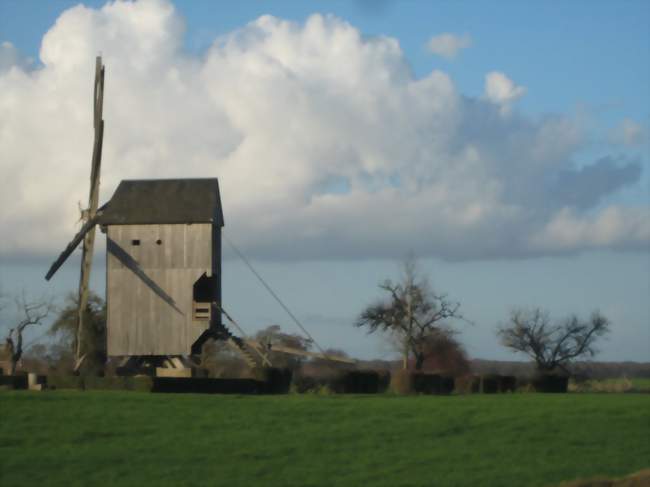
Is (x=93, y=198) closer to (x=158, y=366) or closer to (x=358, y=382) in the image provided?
(x=158, y=366)

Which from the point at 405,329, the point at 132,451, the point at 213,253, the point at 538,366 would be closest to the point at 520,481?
the point at 132,451

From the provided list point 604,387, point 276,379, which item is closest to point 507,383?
point 604,387

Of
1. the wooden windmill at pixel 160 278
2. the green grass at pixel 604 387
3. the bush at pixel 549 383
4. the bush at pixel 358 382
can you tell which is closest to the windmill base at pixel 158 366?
the wooden windmill at pixel 160 278

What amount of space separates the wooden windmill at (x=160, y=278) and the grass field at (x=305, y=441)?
7.33 metres

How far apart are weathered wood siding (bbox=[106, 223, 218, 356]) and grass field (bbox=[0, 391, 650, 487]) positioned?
7.31 meters

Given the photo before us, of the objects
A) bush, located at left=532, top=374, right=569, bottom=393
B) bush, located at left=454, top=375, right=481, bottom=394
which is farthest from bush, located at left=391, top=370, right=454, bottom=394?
bush, located at left=532, top=374, right=569, bottom=393

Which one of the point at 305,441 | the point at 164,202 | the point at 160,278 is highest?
the point at 164,202

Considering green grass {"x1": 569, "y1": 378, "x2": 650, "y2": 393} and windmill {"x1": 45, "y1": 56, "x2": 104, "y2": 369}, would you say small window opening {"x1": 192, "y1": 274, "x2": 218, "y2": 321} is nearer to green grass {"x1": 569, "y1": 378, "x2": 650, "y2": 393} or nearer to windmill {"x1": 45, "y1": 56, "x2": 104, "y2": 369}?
windmill {"x1": 45, "y1": 56, "x2": 104, "y2": 369}

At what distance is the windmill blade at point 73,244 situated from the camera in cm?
4131

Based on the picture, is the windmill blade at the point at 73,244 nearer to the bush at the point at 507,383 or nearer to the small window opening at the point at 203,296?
the small window opening at the point at 203,296

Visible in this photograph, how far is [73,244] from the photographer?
4159 centimetres

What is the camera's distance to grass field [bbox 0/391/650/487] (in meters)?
20.5

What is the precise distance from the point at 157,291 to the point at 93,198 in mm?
4516

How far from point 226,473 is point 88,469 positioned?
2403 mm
